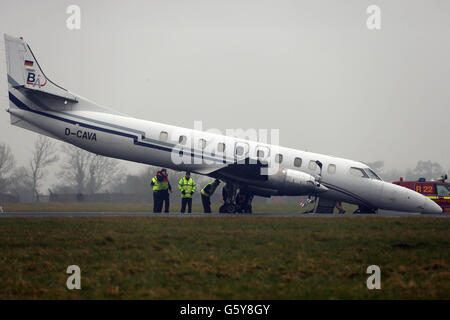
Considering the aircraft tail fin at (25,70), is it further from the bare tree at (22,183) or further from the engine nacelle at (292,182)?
the bare tree at (22,183)

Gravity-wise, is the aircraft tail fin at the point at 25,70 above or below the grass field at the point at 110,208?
above

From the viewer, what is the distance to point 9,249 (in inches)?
461

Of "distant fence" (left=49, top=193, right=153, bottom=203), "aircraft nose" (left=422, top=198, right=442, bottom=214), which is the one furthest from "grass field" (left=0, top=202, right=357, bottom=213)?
"distant fence" (left=49, top=193, right=153, bottom=203)

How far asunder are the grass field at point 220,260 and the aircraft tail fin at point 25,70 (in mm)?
10070

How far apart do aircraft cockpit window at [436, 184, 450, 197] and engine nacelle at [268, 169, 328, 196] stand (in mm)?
11826

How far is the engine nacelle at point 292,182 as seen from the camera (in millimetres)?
23812

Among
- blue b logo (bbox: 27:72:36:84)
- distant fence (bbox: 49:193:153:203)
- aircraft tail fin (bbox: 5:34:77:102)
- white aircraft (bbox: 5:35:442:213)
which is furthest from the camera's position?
distant fence (bbox: 49:193:153:203)

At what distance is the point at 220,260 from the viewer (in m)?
10.8

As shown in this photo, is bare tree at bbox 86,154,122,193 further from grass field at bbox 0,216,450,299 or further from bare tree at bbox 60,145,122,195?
grass field at bbox 0,216,450,299

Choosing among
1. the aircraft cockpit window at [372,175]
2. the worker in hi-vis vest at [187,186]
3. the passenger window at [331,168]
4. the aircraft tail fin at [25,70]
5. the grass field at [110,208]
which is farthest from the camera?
the grass field at [110,208]

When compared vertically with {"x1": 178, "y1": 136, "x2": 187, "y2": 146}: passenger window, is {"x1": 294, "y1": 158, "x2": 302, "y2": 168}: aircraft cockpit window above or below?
below

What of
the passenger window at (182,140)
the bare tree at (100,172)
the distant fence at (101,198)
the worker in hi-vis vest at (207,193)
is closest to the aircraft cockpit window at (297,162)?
the worker in hi-vis vest at (207,193)

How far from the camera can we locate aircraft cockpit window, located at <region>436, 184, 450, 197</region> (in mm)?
31422
